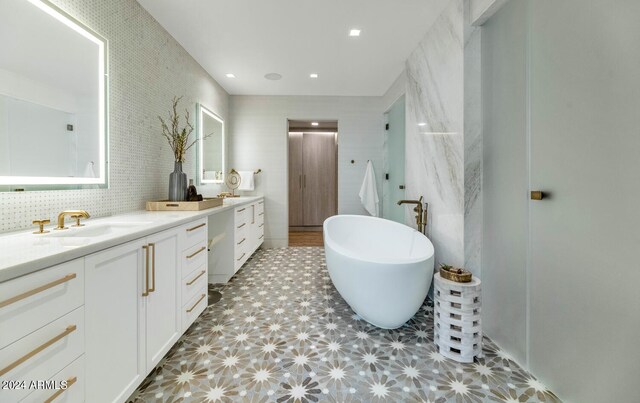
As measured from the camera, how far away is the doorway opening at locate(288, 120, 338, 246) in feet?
18.7

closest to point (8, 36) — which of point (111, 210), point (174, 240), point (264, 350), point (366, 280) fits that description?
point (111, 210)

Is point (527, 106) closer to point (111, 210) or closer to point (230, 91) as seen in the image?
point (111, 210)

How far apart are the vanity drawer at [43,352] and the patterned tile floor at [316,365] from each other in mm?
615

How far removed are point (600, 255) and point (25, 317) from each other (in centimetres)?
197

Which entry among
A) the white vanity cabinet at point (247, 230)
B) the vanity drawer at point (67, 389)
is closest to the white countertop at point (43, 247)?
the vanity drawer at point (67, 389)

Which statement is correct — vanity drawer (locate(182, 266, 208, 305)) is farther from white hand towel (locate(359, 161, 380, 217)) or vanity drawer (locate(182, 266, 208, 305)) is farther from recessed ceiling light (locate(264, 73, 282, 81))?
white hand towel (locate(359, 161, 380, 217))

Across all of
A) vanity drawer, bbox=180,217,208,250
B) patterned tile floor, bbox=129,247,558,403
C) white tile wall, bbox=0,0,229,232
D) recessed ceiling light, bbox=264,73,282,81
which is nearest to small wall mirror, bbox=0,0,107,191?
white tile wall, bbox=0,0,229,232

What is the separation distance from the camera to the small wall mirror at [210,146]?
9.97 ft

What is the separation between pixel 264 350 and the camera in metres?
1.58

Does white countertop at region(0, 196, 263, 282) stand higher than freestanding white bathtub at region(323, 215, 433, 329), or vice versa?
white countertop at region(0, 196, 263, 282)

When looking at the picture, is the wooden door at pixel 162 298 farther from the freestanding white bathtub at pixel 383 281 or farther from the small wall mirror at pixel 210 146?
the small wall mirror at pixel 210 146

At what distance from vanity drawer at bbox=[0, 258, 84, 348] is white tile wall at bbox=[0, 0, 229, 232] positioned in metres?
0.67

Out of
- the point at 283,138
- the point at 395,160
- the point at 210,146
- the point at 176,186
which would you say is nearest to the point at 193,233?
the point at 176,186

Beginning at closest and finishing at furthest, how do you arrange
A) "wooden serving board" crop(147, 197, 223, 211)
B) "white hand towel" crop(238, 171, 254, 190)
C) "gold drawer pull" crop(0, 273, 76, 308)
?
"gold drawer pull" crop(0, 273, 76, 308) → "wooden serving board" crop(147, 197, 223, 211) → "white hand towel" crop(238, 171, 254, 190)
